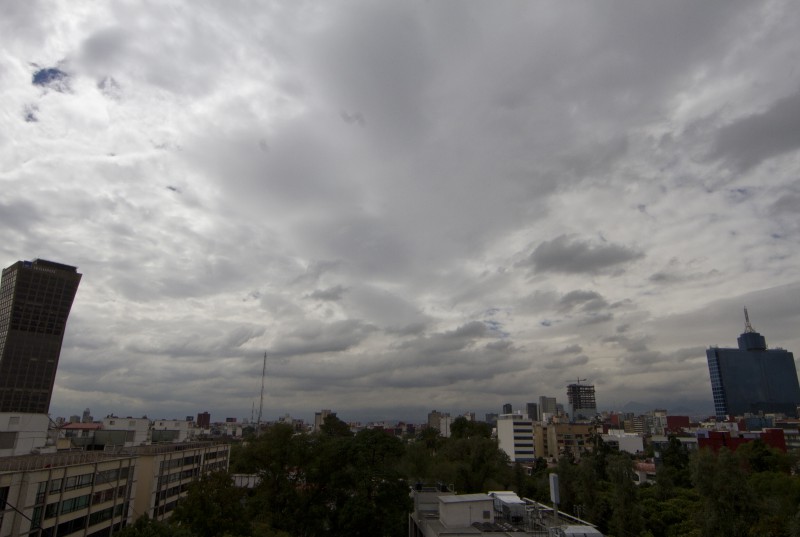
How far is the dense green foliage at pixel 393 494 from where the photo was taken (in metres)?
32.6

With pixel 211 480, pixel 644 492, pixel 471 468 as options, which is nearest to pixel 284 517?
pixel 211 480

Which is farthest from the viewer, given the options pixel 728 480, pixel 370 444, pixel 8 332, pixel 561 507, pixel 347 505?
pixel 8 332

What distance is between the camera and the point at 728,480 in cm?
3766

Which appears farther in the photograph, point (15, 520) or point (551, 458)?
point (551, 458)

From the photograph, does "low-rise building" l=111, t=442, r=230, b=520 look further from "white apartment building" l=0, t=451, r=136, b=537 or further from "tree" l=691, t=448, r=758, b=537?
"tree" l=691, t=448, r=758, b=537

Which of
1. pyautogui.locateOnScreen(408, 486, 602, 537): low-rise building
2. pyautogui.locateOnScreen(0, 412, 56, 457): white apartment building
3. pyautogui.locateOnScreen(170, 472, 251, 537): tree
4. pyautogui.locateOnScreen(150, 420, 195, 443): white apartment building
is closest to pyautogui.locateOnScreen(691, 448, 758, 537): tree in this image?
pyautogui.locateOnScreen(408, 486, 602, 537): low-rise building

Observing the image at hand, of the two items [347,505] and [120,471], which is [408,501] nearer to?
[347,505]

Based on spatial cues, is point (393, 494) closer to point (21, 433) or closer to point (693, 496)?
point (21, 433)

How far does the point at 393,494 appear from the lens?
4194 centimetres

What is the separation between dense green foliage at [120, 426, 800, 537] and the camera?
3259 cm

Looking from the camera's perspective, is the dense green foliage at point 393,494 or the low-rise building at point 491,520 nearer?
the low-rise building at point 491,520

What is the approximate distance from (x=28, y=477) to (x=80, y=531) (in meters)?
9.22

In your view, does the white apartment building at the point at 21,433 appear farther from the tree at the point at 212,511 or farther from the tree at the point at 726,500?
the tree at the point at 726,500

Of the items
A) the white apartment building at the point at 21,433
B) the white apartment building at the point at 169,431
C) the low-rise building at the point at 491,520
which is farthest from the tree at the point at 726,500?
the white apartment building at the point at 169,431
